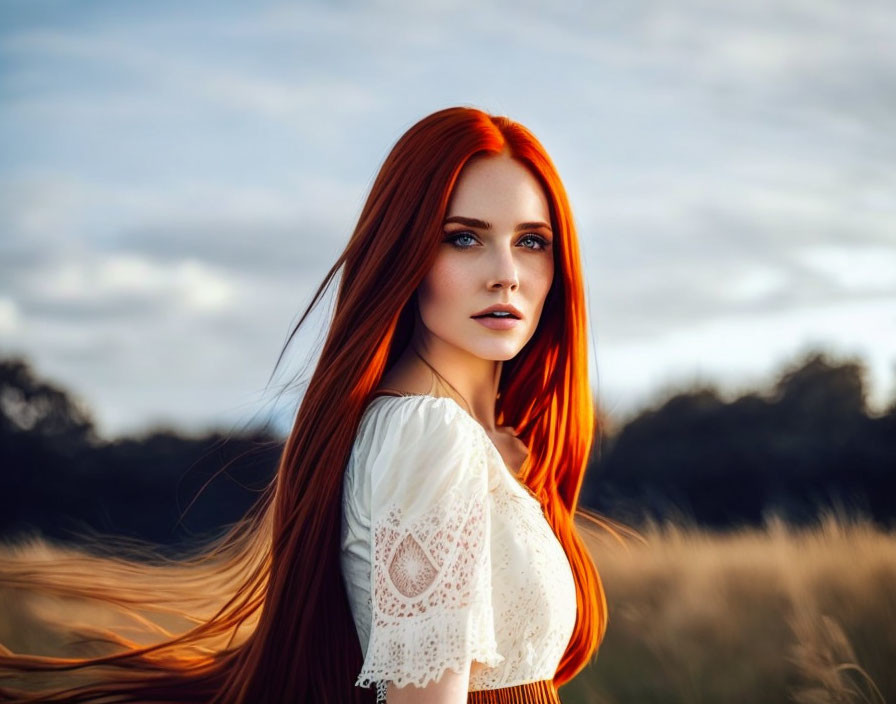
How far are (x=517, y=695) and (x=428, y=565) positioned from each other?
1.71 feet

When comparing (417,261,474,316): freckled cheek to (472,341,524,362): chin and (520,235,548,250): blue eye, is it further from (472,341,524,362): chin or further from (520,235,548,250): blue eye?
(520,235,548,250): blue eye

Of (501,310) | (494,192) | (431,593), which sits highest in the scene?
(494,192)

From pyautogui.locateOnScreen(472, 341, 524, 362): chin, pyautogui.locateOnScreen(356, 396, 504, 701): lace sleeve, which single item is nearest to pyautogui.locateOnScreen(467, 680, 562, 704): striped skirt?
pyautogui.locateOnScreen(356, 396, 504, 701): lace sleeve

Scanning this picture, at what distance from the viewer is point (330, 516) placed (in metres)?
2.39

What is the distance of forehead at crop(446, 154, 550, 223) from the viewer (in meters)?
2.51

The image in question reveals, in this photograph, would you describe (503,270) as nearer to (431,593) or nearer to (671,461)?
(431,593)

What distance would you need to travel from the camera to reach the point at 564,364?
9.78 feet

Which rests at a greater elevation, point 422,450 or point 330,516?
point 422,450

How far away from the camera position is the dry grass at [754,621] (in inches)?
175

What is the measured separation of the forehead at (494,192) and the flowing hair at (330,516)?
3 centimetres

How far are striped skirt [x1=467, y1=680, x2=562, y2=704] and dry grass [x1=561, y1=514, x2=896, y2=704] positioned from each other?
75.2 inches

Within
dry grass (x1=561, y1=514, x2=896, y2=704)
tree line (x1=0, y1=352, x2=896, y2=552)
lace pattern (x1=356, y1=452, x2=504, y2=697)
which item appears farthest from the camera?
tree line (x1=0, y1=352, x2=896, y2=552)

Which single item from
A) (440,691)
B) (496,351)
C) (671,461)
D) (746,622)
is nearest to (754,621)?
(746,622)

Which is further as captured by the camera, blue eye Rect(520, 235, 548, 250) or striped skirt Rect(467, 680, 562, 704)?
blue eye Rect(520, 235, 548, 250)
